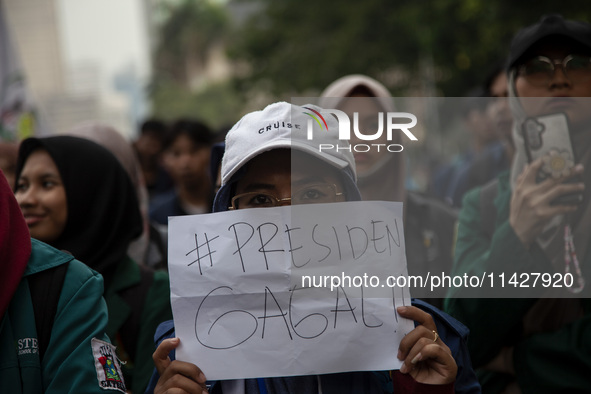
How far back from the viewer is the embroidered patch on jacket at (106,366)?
222 cm

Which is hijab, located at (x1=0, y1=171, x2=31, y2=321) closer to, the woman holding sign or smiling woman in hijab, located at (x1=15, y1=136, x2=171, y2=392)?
the woman holding sign

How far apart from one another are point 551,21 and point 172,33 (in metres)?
69.9

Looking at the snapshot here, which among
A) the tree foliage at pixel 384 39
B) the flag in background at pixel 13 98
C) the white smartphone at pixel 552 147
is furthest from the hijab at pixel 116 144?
the tree foliage at pixel 384 39

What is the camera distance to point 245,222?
2.27 metres

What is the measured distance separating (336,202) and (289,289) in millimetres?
311

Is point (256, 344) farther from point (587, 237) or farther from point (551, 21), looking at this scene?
point (551, 21)

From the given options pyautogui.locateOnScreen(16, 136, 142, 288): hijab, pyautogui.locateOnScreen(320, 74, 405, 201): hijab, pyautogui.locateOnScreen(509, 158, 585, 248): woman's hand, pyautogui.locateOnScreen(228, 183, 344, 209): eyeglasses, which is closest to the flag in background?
pyautogui.locateOnScreen(16, 136, 142, 288): hijab

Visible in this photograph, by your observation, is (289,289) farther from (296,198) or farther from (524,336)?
(524,336)

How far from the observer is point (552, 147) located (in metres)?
2.88

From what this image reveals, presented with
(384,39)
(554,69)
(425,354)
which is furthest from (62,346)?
(384,39)

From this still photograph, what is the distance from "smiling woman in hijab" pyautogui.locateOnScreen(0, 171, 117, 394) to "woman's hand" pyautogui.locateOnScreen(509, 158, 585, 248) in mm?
1449

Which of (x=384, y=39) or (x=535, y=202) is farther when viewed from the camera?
(x=384, y=39)

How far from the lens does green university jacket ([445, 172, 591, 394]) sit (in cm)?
278

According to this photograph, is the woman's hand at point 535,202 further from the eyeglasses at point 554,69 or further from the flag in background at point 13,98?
the flag in background at point 13,98
